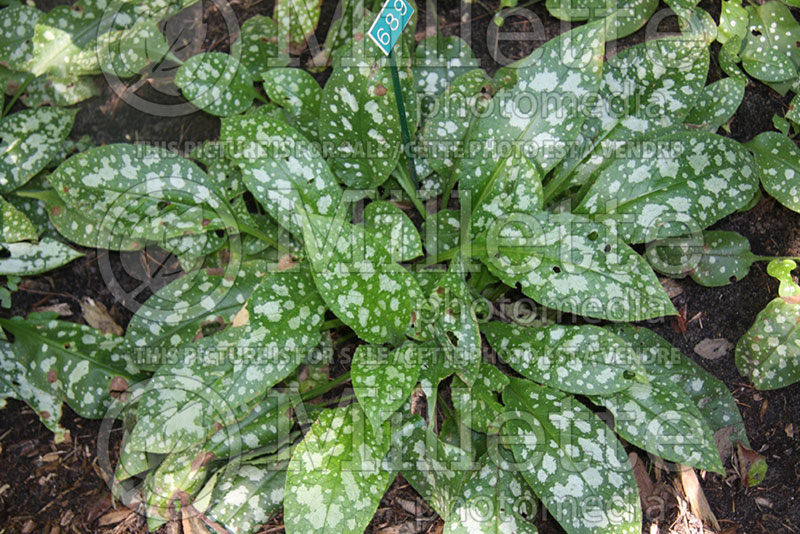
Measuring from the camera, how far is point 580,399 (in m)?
2.28

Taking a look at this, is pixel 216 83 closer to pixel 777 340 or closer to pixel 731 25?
pixel 731 25

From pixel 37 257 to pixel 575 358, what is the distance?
6.20 feet

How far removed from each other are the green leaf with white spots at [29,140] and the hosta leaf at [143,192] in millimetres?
345

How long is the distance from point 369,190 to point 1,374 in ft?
4.73

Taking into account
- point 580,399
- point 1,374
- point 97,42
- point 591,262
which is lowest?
point 580,399

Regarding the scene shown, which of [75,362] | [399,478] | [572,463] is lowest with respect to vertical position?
[399,478]

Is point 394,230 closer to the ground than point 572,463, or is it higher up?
higher up

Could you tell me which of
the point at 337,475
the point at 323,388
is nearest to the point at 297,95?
the point at 323,388

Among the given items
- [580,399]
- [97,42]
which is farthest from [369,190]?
[97,42]

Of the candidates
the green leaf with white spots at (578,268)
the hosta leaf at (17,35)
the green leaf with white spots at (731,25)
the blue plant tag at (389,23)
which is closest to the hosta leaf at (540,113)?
the green leaf with white spots at (578,268)

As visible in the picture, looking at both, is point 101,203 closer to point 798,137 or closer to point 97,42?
point 97,42

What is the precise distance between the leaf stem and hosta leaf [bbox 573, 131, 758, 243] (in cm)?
99

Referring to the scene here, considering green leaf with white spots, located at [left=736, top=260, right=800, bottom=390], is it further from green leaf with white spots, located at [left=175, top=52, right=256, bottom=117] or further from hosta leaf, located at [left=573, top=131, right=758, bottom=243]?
green leaf with white spots, located at [left=175, top=52, right=256, bottom=117]

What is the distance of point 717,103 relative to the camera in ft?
7.41
